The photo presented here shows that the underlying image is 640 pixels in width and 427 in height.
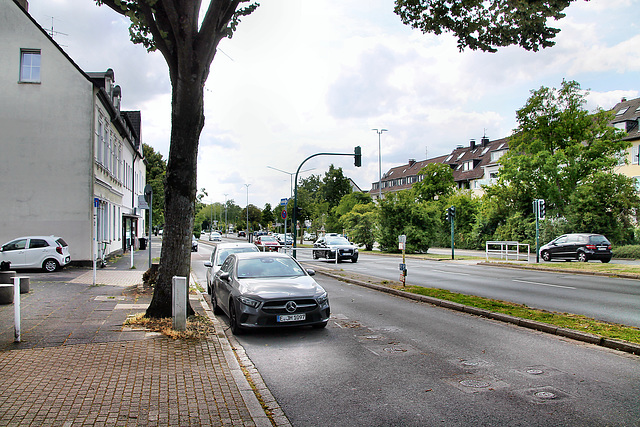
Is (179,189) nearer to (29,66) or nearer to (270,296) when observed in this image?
(270,296)

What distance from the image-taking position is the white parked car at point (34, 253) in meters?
18.7

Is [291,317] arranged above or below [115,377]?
above

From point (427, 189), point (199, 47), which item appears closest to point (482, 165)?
point (427, 189)

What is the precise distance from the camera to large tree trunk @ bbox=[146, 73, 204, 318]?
350 inches

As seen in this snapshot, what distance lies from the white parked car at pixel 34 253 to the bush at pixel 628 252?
106 feet

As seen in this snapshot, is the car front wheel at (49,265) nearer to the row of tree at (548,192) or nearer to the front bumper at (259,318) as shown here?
the front bumper at (259,318)

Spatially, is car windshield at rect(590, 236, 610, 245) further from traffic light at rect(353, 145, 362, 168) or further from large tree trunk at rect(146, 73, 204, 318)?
large tree trunk at rect(146, 73, 204, 318)

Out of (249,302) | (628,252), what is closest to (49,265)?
(249,302)

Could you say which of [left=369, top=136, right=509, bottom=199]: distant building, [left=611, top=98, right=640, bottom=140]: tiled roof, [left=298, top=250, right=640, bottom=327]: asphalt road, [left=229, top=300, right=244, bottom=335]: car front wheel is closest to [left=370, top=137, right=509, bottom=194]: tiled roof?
[left=369, top=136, right=509, bottom=199]: distant building

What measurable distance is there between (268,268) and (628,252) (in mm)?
29970

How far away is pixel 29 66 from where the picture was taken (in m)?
21.0

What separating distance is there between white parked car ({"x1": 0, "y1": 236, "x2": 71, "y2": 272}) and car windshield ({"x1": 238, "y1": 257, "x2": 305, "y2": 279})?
12565 millimetres

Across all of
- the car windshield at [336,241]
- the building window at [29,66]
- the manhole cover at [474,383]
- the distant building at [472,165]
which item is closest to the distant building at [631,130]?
the distant building at [472,165]

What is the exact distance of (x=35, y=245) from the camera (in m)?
18.9
